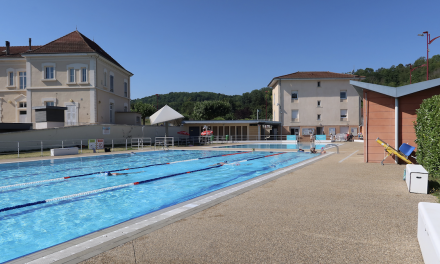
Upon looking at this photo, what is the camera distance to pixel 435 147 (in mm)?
7027

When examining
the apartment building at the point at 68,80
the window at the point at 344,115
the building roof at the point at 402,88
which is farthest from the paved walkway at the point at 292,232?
the window at the point at 344,115

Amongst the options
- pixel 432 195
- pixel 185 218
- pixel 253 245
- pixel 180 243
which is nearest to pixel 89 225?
pixel 185 218

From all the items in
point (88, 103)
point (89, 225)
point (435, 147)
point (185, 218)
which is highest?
point (88, 103)

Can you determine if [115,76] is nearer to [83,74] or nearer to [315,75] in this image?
[83,74]

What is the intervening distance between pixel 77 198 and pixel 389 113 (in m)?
11.7

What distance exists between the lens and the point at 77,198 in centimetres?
779

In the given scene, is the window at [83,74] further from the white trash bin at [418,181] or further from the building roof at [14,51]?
the white trash bin at [418,181]

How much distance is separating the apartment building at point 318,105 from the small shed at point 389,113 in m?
31.8

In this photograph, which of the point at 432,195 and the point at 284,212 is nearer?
the point at 284,212

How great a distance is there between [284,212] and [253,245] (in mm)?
1585

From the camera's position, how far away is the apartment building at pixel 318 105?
4341 centimetres

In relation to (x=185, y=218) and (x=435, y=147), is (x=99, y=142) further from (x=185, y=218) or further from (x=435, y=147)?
(x=435, y=147)

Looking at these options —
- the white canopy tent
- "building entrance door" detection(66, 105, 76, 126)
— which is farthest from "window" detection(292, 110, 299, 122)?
"building entrance door" detection(66, 105, 76, 126)

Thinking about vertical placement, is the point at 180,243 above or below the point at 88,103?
below
